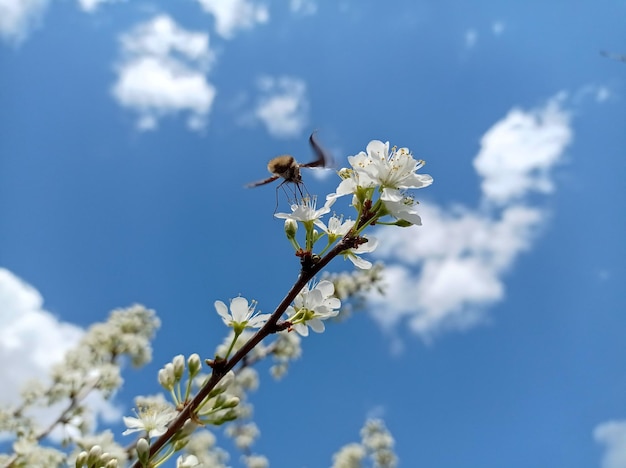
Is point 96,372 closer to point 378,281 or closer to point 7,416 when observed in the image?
point 7,416

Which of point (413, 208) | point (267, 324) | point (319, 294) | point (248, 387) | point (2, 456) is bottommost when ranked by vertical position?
point (267, 324)

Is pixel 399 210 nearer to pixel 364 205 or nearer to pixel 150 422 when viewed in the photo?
pixel 364 205

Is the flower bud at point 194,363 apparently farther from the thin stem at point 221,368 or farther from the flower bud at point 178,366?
the thin stem at point 221,368

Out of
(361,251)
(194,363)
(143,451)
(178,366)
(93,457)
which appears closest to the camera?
(143,451)

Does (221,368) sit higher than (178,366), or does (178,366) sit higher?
(178,366)

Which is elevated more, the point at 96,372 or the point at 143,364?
the point at 143,364

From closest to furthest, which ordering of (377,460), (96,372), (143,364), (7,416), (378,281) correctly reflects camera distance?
(7,416)
(96,372)
(143,364)
(378,281)
(377,460)

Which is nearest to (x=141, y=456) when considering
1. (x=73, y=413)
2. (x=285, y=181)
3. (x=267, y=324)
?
(x=267, y=324)

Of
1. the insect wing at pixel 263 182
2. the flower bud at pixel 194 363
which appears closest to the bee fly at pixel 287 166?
the insect wing at pixel 263 182

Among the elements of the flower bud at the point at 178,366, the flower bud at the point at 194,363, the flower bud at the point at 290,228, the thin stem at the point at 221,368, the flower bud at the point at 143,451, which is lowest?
the flower bud at the point at 143,451

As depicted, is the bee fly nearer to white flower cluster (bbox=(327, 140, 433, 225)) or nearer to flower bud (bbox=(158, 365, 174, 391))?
white flower cluster (bbox=(327, 140, 433, 225))

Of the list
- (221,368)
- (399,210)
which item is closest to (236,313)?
(221,368)
